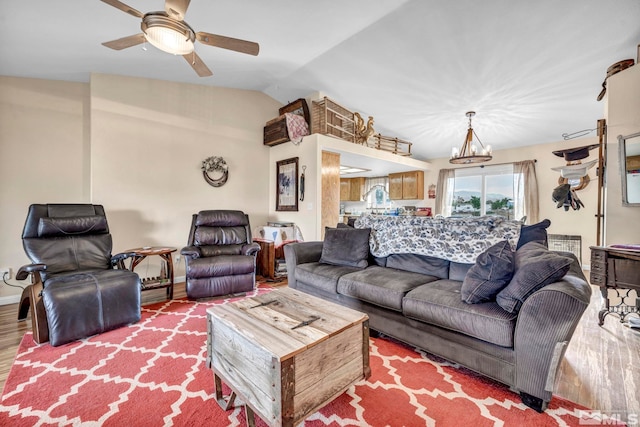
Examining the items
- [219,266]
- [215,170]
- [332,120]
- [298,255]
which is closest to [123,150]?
[215,170]

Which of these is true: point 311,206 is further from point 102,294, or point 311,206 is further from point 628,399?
point 628,399

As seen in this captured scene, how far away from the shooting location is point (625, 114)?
251 cm

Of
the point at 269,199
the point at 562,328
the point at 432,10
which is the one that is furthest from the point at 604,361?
the point at 269,199

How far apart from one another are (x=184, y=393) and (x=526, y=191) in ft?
21.9

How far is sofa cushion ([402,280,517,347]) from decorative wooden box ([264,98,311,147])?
328 cm

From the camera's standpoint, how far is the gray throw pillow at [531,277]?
58.4 inches

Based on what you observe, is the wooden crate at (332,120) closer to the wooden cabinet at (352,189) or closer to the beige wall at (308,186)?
the beige wall at (308,186)

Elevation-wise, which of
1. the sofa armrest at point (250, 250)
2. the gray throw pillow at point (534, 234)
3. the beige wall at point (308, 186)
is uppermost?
the beige wall at point (308, 186)

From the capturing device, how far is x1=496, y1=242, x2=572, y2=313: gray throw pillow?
1483mm

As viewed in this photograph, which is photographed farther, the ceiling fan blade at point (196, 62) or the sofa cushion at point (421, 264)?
the sofa cushion at point (421, 264)

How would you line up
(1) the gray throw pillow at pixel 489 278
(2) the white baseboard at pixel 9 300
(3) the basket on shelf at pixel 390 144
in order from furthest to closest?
(3) the basket on shelf at pixel 390 144, (2) the white baseboard at pixel 9 300, (1) the gray throw pillow at pixel 489 278

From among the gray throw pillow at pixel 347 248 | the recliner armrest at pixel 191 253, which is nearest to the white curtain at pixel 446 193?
the gray throw pillow at pixel 347 248

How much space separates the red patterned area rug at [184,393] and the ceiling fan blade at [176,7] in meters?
2.49

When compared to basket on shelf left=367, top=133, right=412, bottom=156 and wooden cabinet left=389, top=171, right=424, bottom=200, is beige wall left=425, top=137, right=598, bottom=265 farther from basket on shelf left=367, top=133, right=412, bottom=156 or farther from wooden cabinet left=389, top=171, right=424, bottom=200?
basket on shelf left=367, top=133, right=412, bottom=156
